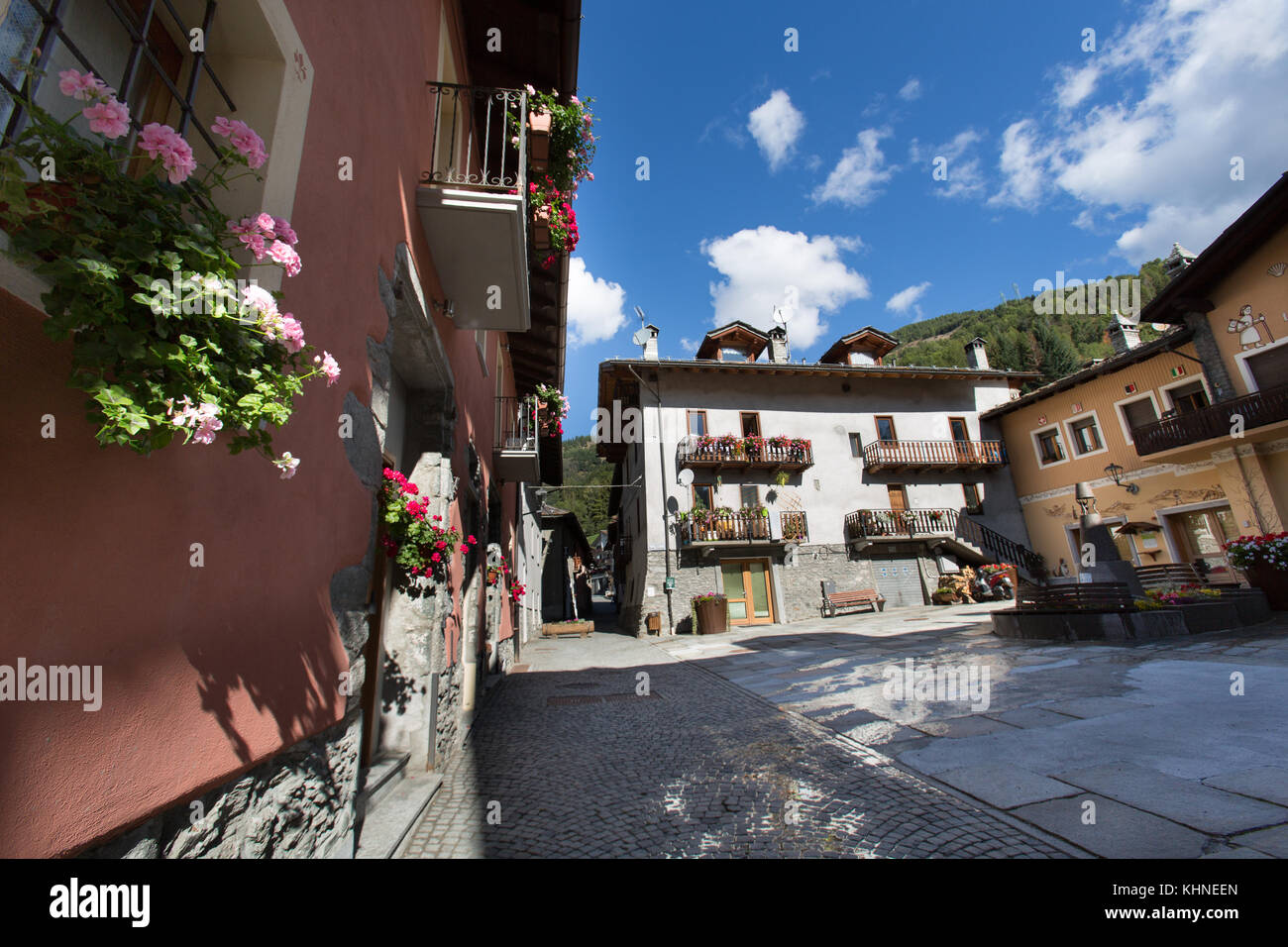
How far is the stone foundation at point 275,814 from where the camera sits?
142cm

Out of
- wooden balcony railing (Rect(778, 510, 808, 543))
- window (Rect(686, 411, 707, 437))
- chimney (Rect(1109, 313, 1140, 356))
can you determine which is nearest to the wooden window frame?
window (Rect(686, 411, 707, 437))

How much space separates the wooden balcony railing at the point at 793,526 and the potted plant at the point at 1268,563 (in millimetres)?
9823

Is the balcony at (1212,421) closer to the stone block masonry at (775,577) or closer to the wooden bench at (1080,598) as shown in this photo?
the stone block masonry at (775,577)

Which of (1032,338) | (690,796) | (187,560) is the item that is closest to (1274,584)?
(690,796)

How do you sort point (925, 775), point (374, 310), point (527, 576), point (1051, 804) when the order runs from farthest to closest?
1. point (527, 576)
2. point (925, 775)
3. point (374, 310)
4. point (1051, 804)

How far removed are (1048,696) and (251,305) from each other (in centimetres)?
633

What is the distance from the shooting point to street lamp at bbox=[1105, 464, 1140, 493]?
16922 mm

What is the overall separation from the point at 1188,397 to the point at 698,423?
14.3m
